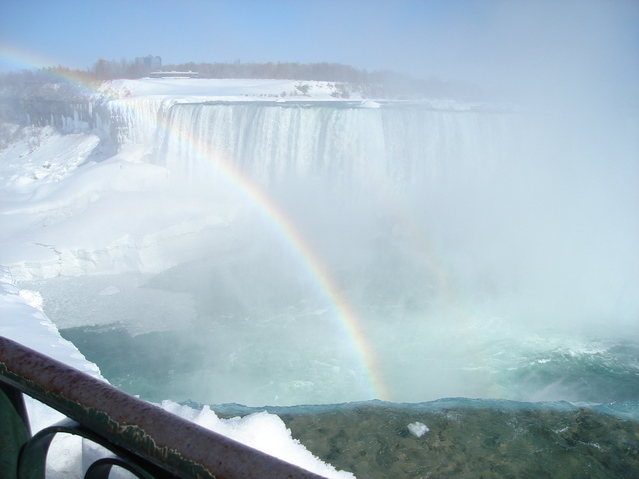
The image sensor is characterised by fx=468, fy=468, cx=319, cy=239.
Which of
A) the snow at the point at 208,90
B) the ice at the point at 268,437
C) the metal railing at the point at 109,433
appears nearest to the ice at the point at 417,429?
the ice at the point at 268,437

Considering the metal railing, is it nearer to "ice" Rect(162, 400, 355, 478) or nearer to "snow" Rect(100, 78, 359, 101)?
"ice" Rect(162, 400, 355, 478)

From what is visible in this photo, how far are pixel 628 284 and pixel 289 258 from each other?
7740mm

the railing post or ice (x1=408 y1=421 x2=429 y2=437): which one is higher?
the railing post

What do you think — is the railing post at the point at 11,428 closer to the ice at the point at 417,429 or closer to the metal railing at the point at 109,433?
the metal railing at the point at 109,433

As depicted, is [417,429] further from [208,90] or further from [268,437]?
[208,90]

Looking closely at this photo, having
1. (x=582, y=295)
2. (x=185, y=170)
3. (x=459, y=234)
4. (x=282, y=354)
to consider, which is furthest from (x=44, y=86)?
(x=582, y=295)

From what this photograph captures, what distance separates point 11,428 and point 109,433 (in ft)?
0.80

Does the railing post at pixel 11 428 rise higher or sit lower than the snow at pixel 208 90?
lower

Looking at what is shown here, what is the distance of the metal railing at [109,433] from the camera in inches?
21.9

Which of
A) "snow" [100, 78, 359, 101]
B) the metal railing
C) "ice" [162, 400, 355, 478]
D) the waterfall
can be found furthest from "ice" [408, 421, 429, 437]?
"snow" [100, 78, 359, 101]

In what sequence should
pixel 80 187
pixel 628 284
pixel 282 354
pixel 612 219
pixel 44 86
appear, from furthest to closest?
pixel 44 86 < pixel 612 219 < pixel 80 187 < pixel 628 284 < pixel 282 354

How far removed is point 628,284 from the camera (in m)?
10.2

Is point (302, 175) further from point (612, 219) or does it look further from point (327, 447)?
point (327, 447)

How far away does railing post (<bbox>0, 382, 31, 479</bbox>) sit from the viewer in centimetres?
73
